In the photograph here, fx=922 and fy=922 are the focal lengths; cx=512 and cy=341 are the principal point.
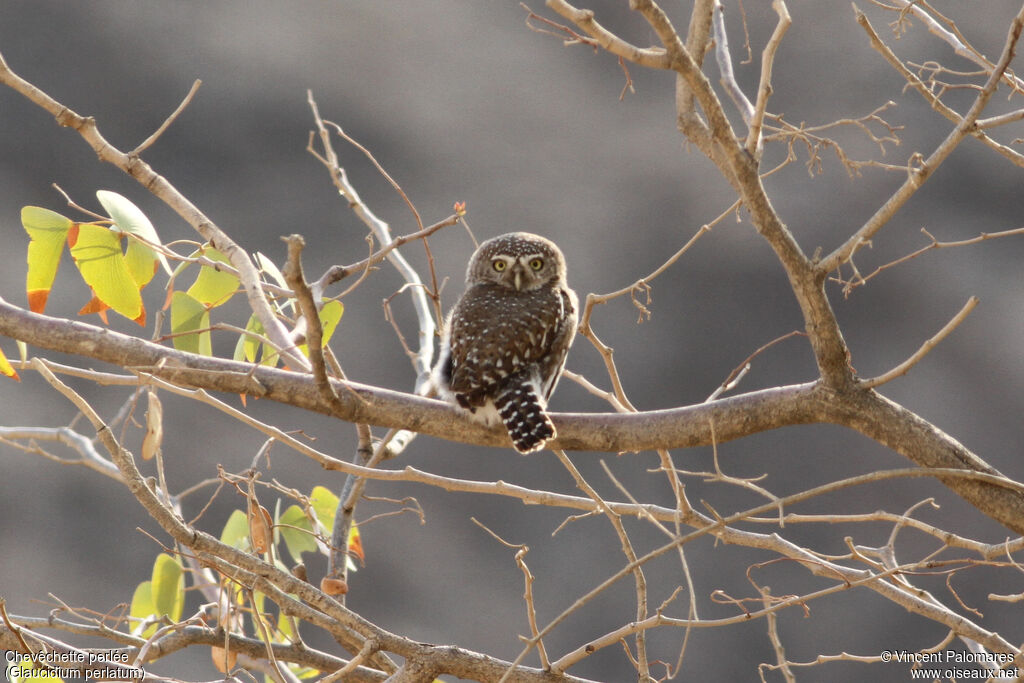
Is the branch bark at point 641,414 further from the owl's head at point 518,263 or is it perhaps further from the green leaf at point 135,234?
the owl's head at point 518,263

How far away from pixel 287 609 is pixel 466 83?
4.49m

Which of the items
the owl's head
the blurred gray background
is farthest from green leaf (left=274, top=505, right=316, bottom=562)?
the blurred gray background

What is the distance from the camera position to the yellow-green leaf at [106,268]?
2.07 m

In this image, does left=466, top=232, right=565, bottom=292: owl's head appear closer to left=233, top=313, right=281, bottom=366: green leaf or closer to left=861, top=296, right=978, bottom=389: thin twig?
left=233, top=313, right=281, bottom=366: green leaf

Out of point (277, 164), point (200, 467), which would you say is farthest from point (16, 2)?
point (200, 467)

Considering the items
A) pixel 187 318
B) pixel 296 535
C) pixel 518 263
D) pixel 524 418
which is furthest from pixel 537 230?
pixel 187 318

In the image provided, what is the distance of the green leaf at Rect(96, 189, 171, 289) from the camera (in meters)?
2.09

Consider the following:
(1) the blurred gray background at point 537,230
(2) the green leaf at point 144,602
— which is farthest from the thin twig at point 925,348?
(1) the blurred gray background at point 537,230

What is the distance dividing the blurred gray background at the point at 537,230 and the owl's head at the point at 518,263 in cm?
212

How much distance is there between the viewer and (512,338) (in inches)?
108

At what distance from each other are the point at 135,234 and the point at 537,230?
12.3 feet

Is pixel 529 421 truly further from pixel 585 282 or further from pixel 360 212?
pixel 585 282

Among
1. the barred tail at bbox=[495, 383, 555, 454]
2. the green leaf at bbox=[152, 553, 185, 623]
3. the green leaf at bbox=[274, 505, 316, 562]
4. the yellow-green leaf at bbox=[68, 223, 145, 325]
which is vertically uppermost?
the yellow-green leaf at bbox=[68, 223, 145, 325]

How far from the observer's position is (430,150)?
5.84 meters
